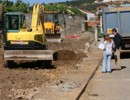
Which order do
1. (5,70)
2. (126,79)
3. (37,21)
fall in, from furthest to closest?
1. (37,21)
2. (5,70)
3. (126,79)

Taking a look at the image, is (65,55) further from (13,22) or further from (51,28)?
(51,28)

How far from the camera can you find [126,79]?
695 inches

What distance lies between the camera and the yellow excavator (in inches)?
814

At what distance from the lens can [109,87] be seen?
50.8 ft

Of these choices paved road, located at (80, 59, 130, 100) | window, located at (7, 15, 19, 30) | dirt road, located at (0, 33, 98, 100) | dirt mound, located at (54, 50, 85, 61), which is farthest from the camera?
dirt mound, located at (54, 50, 85, 61)

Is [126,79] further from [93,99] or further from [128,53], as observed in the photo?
[128,53]

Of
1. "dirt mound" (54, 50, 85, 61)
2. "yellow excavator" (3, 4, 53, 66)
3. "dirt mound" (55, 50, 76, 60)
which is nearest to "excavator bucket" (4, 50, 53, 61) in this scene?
"yellow excavator" (3, 4, 53, 66)

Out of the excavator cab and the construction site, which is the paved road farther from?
the excavator cab

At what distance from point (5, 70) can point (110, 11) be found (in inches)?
371

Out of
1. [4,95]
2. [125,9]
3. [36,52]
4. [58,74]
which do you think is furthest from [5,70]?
[125,9]

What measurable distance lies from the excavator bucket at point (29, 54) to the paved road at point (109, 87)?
2.45 m

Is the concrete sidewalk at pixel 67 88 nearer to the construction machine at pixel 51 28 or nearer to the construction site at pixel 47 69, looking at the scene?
the construction site at pixel 47 69

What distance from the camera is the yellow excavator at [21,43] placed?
2069cm

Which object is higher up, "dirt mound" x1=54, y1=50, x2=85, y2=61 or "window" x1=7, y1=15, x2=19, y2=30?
"window" x1=7, y1=15, x2=19, y2=30
